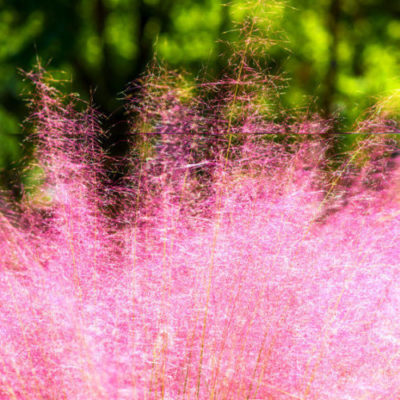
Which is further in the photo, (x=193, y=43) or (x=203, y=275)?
(x=193, y=43)

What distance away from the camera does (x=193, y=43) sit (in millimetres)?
3973

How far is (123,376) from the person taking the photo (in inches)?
36.4

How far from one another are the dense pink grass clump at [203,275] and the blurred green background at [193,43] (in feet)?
7.53

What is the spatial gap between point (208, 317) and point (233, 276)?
13 centimetres

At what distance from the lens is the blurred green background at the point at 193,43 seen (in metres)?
3.67

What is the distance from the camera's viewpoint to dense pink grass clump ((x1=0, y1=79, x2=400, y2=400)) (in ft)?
3.27

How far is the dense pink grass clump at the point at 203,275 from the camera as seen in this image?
1.00 metres

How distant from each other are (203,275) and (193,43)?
3.20 metres

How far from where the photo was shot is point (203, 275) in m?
1.17

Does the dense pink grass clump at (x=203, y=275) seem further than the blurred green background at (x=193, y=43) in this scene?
No

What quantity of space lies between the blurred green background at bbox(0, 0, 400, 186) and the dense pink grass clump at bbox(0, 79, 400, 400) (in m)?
2.30

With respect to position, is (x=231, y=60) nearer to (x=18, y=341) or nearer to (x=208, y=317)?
(x=208, y=317)

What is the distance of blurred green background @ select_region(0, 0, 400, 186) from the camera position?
12.0ft

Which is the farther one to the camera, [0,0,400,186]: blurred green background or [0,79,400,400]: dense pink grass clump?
[0,0,400,186]: blurred green background
